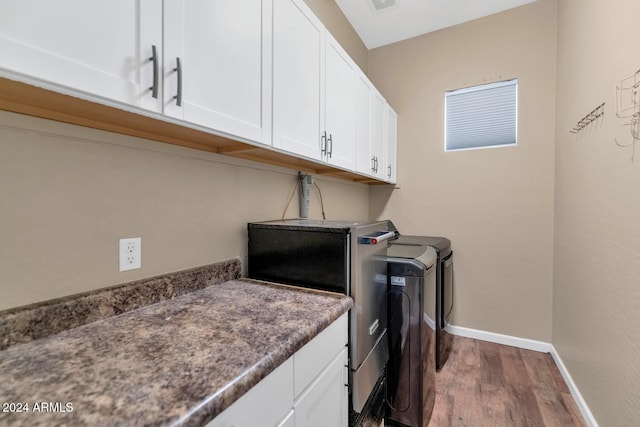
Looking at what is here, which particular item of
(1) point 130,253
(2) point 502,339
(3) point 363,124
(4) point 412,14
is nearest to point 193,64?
(1) point 130,253

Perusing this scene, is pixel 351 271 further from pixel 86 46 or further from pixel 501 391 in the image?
pixel 501 391

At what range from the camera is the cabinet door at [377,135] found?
7.78 ft

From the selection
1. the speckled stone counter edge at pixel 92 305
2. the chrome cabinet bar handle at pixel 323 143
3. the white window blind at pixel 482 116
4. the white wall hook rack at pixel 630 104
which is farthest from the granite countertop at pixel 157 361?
the white window blind at pixel 482 116

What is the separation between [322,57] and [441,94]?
1854 mm

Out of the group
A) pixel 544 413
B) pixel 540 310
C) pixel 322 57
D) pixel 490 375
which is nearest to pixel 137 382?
pixel 322 57

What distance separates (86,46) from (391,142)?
2638mm

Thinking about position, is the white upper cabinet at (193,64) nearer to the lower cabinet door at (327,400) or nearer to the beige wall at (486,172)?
the lower cabinet door at (327,400)

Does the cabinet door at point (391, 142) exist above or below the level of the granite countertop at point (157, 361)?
above

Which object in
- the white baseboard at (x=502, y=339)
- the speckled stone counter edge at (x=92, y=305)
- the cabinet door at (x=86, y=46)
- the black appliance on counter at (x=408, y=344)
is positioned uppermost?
the cabinet door at (x=86, y=46)

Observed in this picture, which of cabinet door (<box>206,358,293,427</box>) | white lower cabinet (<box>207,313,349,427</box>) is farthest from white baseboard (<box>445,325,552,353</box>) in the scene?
cabinet door (<box>206,358,293,427</box>)

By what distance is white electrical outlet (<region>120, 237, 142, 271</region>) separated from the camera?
3.27 ft

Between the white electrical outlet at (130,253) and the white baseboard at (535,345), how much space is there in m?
2.39

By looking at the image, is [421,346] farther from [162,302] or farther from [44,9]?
[44,9]

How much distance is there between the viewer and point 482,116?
8.97 feet
